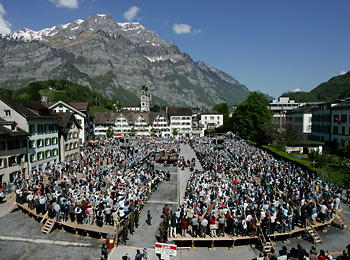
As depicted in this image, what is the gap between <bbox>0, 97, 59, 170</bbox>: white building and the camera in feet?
131

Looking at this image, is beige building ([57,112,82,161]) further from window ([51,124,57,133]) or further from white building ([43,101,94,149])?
white building ([43,101,94,149])

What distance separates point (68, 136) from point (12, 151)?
55.2 feet

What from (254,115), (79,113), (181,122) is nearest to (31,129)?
(79,113)

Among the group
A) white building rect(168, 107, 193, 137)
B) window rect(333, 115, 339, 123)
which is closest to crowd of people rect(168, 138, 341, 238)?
window rect(333, 115, 339, 123)

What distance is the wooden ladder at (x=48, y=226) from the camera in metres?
20.0

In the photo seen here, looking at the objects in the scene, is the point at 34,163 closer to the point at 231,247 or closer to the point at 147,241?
the point at 147,241

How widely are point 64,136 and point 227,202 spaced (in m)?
38.9

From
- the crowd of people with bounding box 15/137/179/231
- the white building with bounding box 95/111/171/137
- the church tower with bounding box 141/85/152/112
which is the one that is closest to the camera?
the crowd of people with bounding box 15/137/179/231

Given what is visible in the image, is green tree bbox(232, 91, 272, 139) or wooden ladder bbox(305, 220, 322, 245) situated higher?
green tree bbox(232, 91, 272, 139)

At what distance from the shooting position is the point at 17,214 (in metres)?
24.0

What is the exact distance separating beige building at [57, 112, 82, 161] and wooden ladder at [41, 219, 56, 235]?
3202 centimetres

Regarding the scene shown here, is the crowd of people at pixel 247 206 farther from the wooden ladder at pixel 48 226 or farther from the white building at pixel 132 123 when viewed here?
the white building at pixel 132 123

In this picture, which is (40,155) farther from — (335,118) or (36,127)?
(335,118)

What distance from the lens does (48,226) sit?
66.7 feet
